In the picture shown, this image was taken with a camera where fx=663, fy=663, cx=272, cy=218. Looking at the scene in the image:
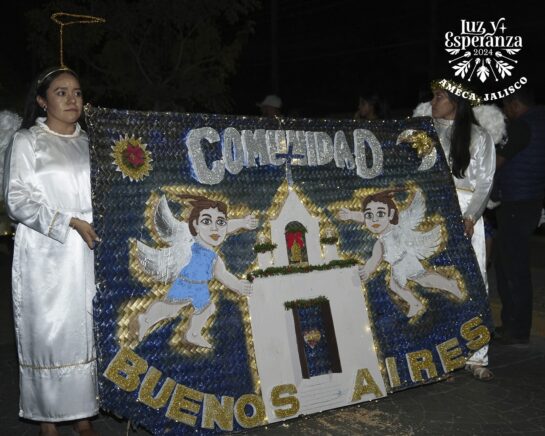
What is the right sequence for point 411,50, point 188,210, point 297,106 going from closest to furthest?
point 188,210 < point 411,50 < point 297,106

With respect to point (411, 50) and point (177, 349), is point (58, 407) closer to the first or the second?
point (177, 349)

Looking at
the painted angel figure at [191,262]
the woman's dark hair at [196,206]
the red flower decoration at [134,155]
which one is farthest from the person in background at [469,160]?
the red flower decoration at [134,155]

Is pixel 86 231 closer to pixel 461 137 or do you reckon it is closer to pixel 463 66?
pixel 461 137

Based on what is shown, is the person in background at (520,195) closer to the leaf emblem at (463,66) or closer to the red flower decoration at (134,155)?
the red flower decoration at (134,155)

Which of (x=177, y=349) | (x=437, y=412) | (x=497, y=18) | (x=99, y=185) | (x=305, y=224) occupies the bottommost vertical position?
(x=437, y=412)

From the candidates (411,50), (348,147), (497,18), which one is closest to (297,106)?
(411,50)

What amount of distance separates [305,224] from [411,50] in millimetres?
15235

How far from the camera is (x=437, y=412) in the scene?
3.68 m

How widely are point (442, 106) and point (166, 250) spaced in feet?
6.96

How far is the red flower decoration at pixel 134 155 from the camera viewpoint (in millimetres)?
3109

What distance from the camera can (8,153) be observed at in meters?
3.17

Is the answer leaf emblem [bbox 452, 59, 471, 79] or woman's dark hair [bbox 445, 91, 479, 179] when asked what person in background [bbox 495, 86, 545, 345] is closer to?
woman's dark hair [bbox 445, 91, 479, 179]

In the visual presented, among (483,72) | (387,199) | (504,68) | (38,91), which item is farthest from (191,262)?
(504,68)

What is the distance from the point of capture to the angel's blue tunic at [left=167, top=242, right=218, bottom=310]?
10.5 feet
